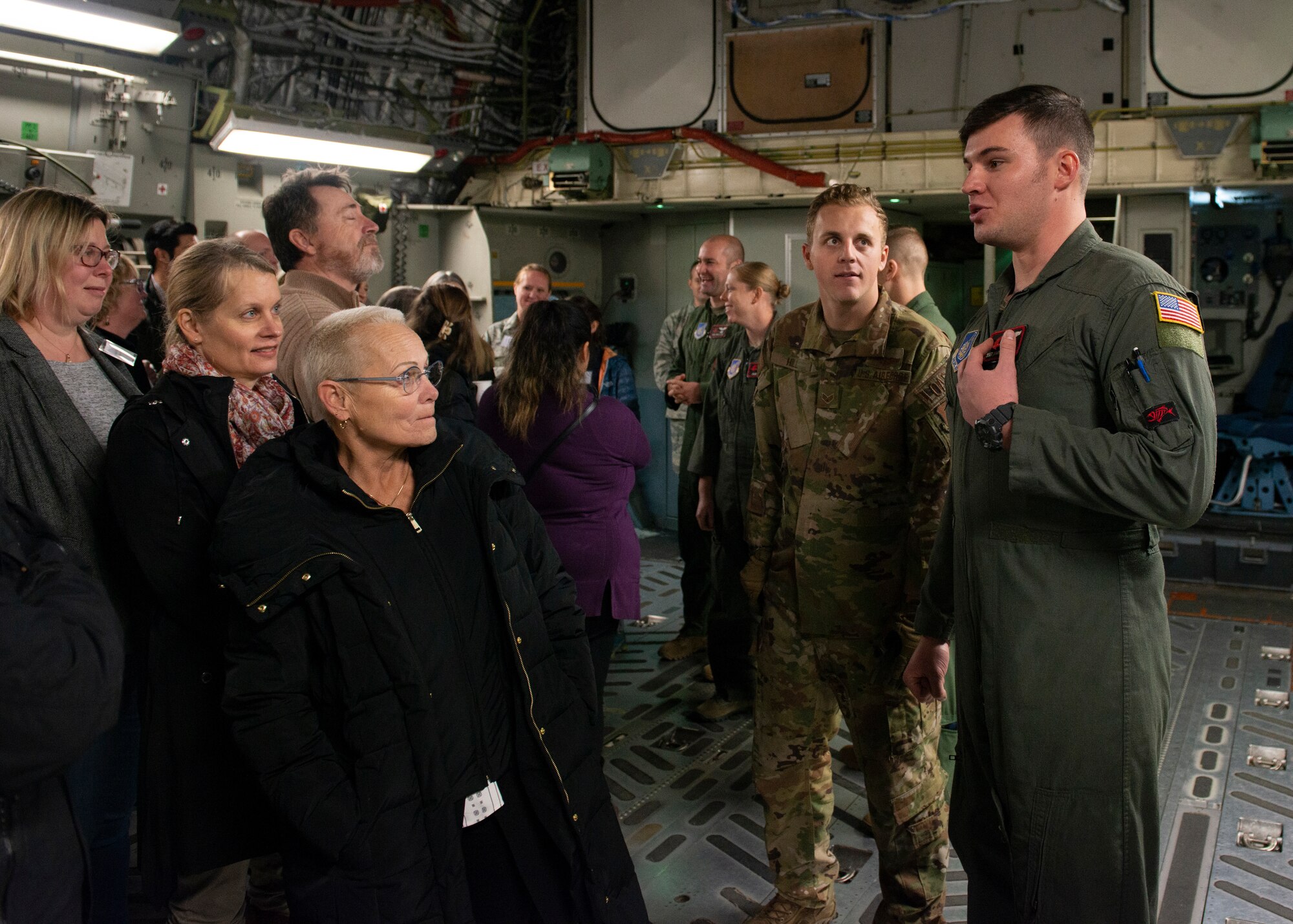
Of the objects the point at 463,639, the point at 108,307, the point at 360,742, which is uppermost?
the point at 108,307

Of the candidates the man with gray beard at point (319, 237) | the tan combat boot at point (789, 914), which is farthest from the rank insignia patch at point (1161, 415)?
the man with gray beard at point (319, 237)

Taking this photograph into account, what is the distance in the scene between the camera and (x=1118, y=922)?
1.83 m

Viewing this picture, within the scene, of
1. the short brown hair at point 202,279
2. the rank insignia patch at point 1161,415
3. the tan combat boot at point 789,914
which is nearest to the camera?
the rank insignia patch at point 1161,415

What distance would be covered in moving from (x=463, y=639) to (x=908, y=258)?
9.87 ft

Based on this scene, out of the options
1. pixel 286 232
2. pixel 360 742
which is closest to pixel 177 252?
pixel 286 232

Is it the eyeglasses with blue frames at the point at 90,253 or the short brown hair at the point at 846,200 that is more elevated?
the short brown hair at the point at 846,200

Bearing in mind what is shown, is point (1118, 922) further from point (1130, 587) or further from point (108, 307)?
point (108, 307)

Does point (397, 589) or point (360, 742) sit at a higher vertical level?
point (397, 589)

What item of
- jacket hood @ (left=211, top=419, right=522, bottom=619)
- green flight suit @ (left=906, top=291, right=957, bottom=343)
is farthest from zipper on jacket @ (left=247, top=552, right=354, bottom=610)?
green flight suit @ (left=906, top=291, right=957, bottom=343)

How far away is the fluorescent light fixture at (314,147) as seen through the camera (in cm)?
616

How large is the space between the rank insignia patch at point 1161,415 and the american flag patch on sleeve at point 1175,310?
0.56 ft

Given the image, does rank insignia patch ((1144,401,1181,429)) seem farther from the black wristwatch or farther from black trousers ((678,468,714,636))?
black trousers ((678,468,714,636))

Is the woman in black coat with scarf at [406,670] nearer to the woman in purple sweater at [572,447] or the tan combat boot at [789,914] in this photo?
the tan combat boot at [789,914]

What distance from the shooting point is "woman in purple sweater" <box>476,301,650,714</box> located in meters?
3.21
